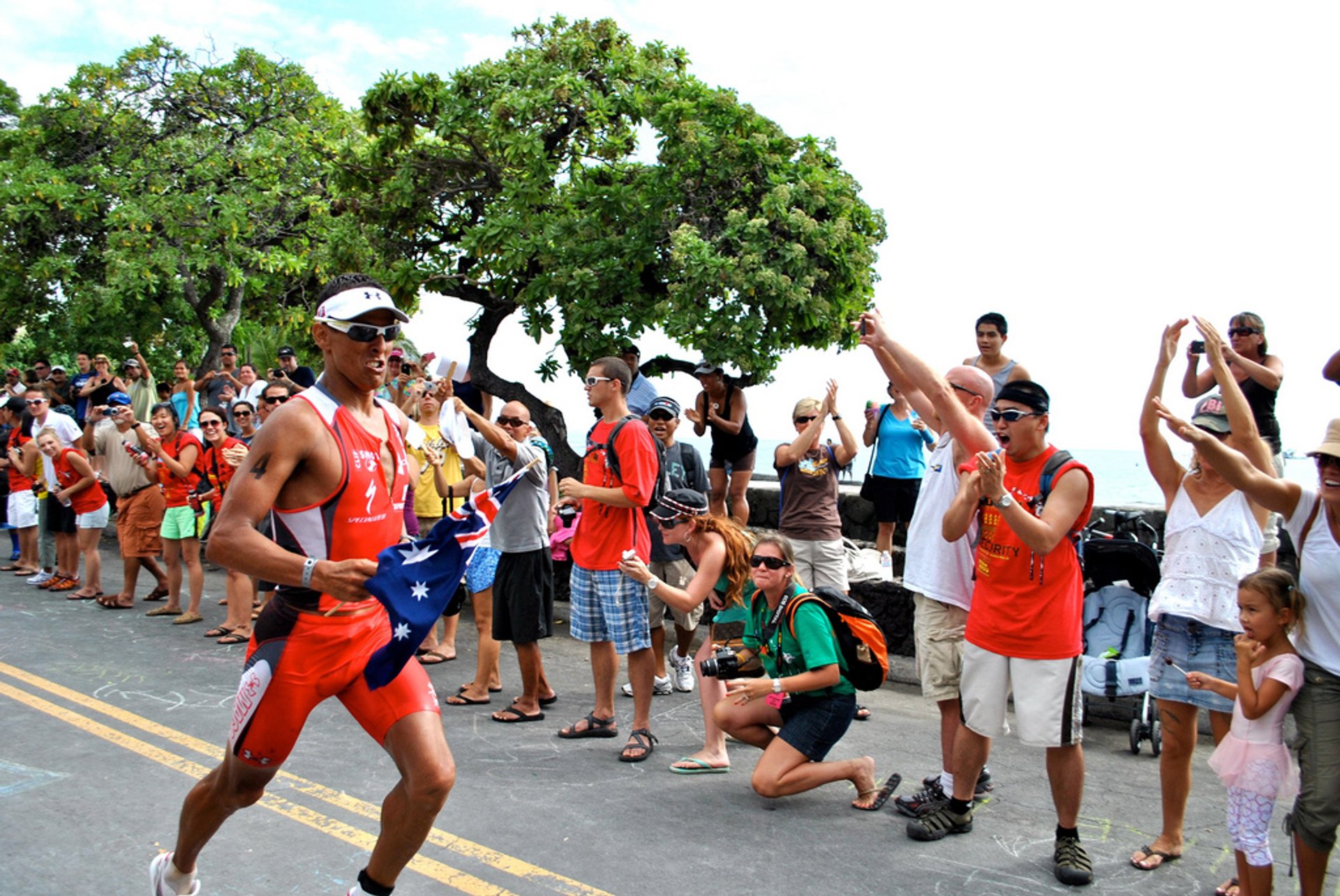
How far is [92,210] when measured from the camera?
19.5 meters

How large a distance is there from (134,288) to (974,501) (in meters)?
17.4

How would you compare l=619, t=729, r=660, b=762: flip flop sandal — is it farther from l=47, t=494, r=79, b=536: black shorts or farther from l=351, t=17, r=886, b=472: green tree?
l=47, t=494, r=79, b=536: black shorts

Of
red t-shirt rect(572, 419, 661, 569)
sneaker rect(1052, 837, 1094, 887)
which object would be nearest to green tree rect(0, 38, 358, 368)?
red t-shirt rect(572, 419, 661, 569)

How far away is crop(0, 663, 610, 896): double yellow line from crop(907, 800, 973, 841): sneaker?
4.97ft

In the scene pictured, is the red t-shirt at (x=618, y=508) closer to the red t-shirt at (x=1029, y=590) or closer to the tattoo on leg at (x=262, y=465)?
the red t-shirt at (x=1029, y=590)

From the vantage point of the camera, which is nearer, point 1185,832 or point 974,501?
point 974,501

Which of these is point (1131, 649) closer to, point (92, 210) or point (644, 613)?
point (644, 613)

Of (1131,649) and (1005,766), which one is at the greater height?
(1131,649)

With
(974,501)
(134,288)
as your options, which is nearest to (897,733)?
(974,501)

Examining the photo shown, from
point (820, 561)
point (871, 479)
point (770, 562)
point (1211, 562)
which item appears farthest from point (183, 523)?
point (1211, 562)

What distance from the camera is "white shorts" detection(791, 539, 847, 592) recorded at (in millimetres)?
7727

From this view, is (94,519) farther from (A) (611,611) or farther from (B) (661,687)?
(A) (611,611)

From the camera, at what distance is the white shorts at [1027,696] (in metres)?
4.44

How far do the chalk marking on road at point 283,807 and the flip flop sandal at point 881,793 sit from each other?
1.91 meters
